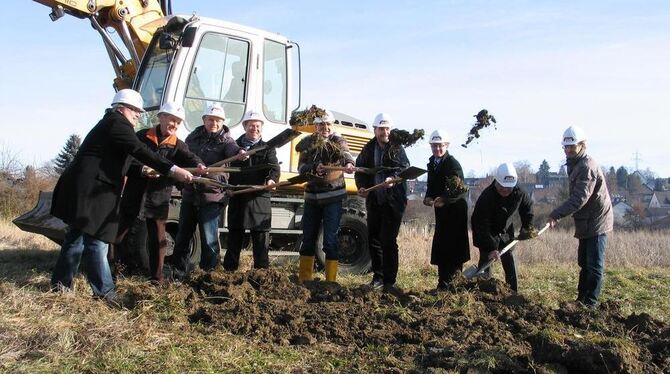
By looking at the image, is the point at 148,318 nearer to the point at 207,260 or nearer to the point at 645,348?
the point at 207,260

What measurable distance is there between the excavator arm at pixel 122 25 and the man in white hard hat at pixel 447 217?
426cm

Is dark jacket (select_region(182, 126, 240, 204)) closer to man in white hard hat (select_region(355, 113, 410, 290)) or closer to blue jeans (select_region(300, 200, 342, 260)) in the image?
blue jeans (select_region(300, 200, 342, 260))

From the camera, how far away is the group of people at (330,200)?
6.13 meters

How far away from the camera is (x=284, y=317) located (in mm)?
4934

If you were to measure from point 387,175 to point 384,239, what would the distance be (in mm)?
666

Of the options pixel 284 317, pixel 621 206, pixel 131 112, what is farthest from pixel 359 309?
pixel 621 206

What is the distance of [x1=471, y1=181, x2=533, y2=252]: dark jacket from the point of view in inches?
258

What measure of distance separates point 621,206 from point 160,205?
52.3m

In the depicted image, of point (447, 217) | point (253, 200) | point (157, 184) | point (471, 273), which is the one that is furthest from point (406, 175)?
point (157, 184)

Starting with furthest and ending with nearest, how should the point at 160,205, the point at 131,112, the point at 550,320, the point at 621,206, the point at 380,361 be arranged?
the point at 621,206 → the point at 160,205 → the point at 131,112 → the point at 550,320 → the point at 380,361

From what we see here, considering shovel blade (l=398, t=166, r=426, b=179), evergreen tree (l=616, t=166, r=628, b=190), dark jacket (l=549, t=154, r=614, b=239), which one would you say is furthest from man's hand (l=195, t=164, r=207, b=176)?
evergreen tree (l=616, t=166, r=628, b=190)

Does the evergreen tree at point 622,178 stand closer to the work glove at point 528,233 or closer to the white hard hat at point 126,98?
the work glove at point 528,233

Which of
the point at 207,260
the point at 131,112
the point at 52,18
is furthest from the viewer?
the point at 52,18

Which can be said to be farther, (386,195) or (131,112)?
(386,195)
